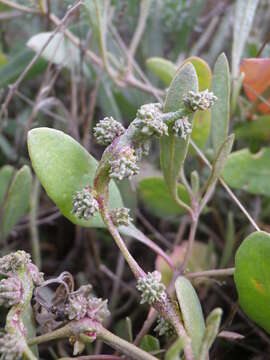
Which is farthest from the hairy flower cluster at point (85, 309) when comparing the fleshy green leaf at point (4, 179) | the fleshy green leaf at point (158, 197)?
the fleshy green leaf at point (4, 179)

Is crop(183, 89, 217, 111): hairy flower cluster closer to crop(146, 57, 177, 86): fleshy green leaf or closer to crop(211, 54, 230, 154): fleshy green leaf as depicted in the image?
crop(211, 54, 230, 154): fleshy green leaf

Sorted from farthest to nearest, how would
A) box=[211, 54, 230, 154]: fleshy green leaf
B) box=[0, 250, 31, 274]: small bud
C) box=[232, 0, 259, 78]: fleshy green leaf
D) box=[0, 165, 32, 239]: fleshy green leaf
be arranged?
box=[232, 0, 259, 78]: fleshy green leaf < box=[0, 165, 32, 239]: fleshy green leaf < box=[211, 54, 230, 154]: fleshy green leaf < box=[0, 250, 31, 274]: small bud

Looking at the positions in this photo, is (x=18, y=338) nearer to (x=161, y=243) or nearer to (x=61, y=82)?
(x=161, y=243)

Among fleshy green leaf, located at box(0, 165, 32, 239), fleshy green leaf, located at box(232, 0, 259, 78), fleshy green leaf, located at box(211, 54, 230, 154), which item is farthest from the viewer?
fleshy green leaf, located at box(232, 0, 259, 78)

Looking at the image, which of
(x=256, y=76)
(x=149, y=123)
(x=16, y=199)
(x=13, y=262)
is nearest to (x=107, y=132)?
(x=149, y=123)

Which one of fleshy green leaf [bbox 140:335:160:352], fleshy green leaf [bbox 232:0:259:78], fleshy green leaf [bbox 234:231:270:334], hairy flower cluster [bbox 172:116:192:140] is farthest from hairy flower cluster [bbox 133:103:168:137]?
fleshy green leaf [bbox 232:0:259:78]

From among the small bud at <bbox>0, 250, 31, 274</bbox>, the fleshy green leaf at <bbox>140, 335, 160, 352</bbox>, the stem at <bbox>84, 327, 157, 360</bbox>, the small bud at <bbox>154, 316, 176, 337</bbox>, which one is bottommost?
the fleshy green leaf at <bbox>140, 335, 160, 352</bbox>

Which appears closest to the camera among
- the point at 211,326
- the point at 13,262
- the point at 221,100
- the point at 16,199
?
the point at 211,326

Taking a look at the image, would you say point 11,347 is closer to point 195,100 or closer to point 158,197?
point 195,100
